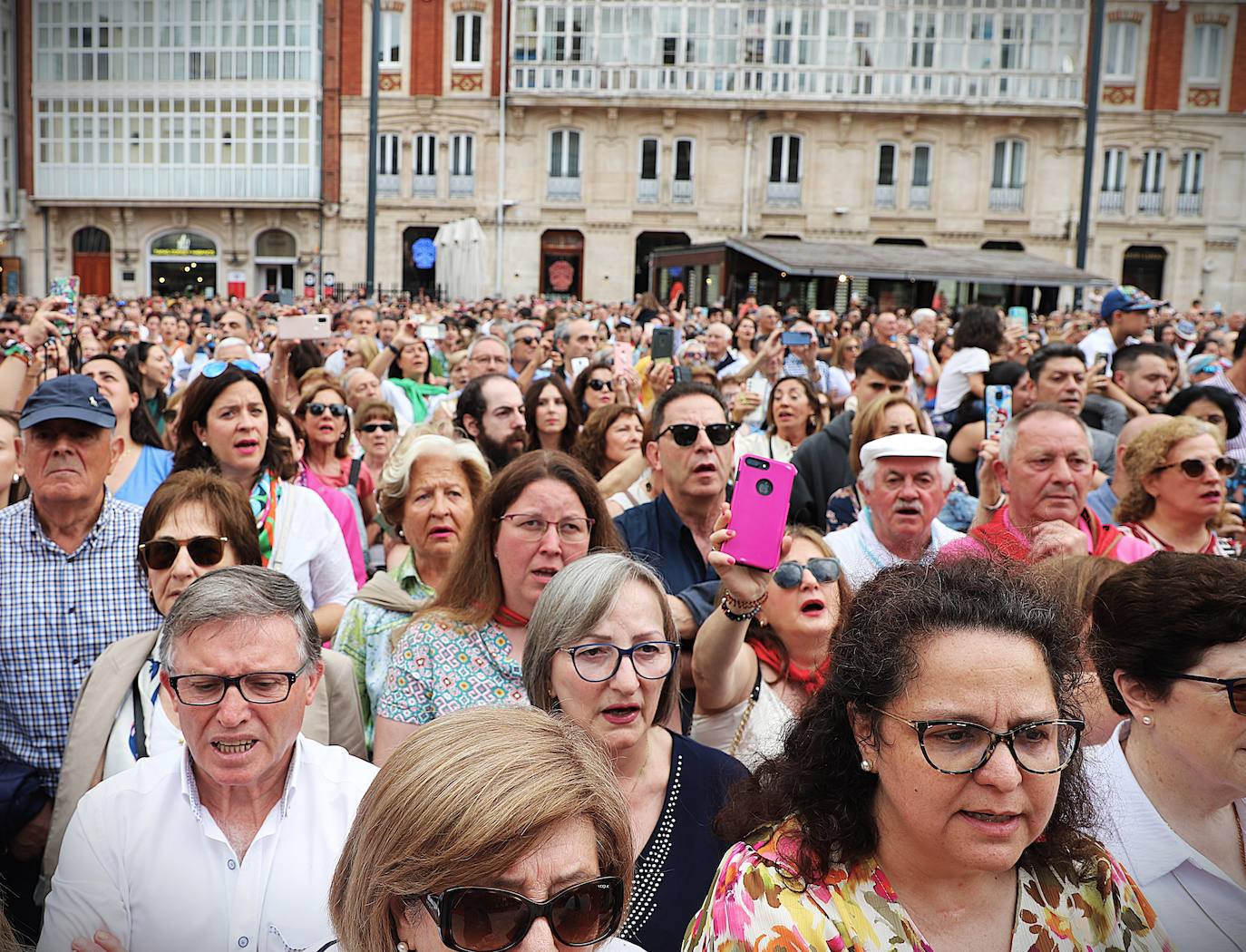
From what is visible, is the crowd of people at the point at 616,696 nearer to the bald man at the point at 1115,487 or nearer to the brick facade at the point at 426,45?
the bald man at the point at 1115,487

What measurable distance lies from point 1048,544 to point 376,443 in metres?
3.74

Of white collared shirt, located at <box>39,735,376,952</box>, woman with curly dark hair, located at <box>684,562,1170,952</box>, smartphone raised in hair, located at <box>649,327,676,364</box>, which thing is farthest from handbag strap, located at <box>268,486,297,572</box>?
smartphone raised in hair, located at <box>649,327,676,364</box>

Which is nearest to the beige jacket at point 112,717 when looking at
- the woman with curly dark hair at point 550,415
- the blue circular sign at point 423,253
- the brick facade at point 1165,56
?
the woman with curly dark hair at point 550,415

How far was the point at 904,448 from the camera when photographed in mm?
4438

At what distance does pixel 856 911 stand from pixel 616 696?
836mm

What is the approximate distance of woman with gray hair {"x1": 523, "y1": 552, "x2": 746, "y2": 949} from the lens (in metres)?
2.64

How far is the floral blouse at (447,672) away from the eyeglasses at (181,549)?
2.00ft

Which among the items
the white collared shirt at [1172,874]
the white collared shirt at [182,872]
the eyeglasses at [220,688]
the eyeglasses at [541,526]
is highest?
the eyeglasses at [541,526]

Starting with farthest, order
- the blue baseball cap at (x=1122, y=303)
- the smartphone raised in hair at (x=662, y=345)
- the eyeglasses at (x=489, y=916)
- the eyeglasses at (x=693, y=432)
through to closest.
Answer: the blue baseball cap at (x=1122, y=303) → the smartphone raised in hair at (x=662, y=345) → the eyeglasses at (x=693, y=432) → the eyeglasses at (x=489, y=916)

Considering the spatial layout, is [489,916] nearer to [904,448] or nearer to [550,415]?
[904,448]

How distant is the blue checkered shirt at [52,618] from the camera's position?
366 centimetres

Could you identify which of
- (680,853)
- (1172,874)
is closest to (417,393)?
(680,853)

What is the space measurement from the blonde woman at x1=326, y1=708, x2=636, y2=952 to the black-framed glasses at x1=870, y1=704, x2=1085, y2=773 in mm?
525

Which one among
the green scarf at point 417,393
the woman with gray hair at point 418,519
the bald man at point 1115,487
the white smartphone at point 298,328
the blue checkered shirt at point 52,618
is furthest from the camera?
the green scarf at point 417,393
